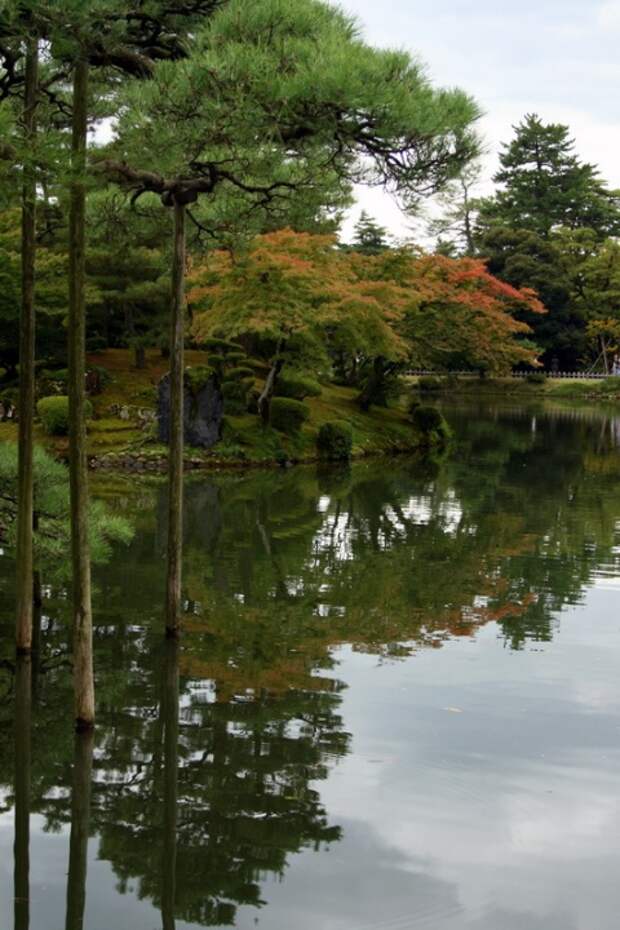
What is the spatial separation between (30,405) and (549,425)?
38.7 m

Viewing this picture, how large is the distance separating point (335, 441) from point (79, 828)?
2341 centimetres

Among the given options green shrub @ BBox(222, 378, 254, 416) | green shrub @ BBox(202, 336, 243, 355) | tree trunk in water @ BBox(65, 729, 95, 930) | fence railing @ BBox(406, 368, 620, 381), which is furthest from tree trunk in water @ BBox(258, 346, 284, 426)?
fence railing @ BBox(406, 368, 620, 381)

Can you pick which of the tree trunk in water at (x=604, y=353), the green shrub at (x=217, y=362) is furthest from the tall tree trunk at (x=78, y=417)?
the tree trunk in water at (x=604, y=353)

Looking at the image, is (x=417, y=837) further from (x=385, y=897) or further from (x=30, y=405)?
(x=30, y=405)

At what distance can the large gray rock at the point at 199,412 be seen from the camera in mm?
27734

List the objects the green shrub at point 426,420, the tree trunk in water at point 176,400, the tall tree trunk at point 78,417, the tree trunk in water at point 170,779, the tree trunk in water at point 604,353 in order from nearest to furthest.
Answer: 1. the tree trunk in water at point 170,779
2. the tall tree trunk at point 78,417
3. the tree trunk in water at point 176,400
4. the green shrub at point 426,420
5. the tree trunk in water at point 604,353

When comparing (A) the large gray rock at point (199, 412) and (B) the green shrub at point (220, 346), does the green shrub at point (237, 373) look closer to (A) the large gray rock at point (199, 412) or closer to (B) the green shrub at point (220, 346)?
(B) the green shrub at point (220, 346)

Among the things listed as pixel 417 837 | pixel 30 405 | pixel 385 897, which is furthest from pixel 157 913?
pixel 30 405

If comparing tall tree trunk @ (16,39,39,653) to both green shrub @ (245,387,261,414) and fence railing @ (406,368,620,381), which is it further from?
fence railing @ (406,368,620,381)

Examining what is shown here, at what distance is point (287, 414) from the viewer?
3034 centimetres

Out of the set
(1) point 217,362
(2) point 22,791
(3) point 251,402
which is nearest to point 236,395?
(3) point 251,402

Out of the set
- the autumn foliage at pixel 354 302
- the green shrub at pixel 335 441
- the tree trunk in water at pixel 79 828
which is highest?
the autumn foliage at pixel 354 302

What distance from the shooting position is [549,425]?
46.6 m

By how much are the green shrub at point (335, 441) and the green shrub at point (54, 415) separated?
6.99 metres
